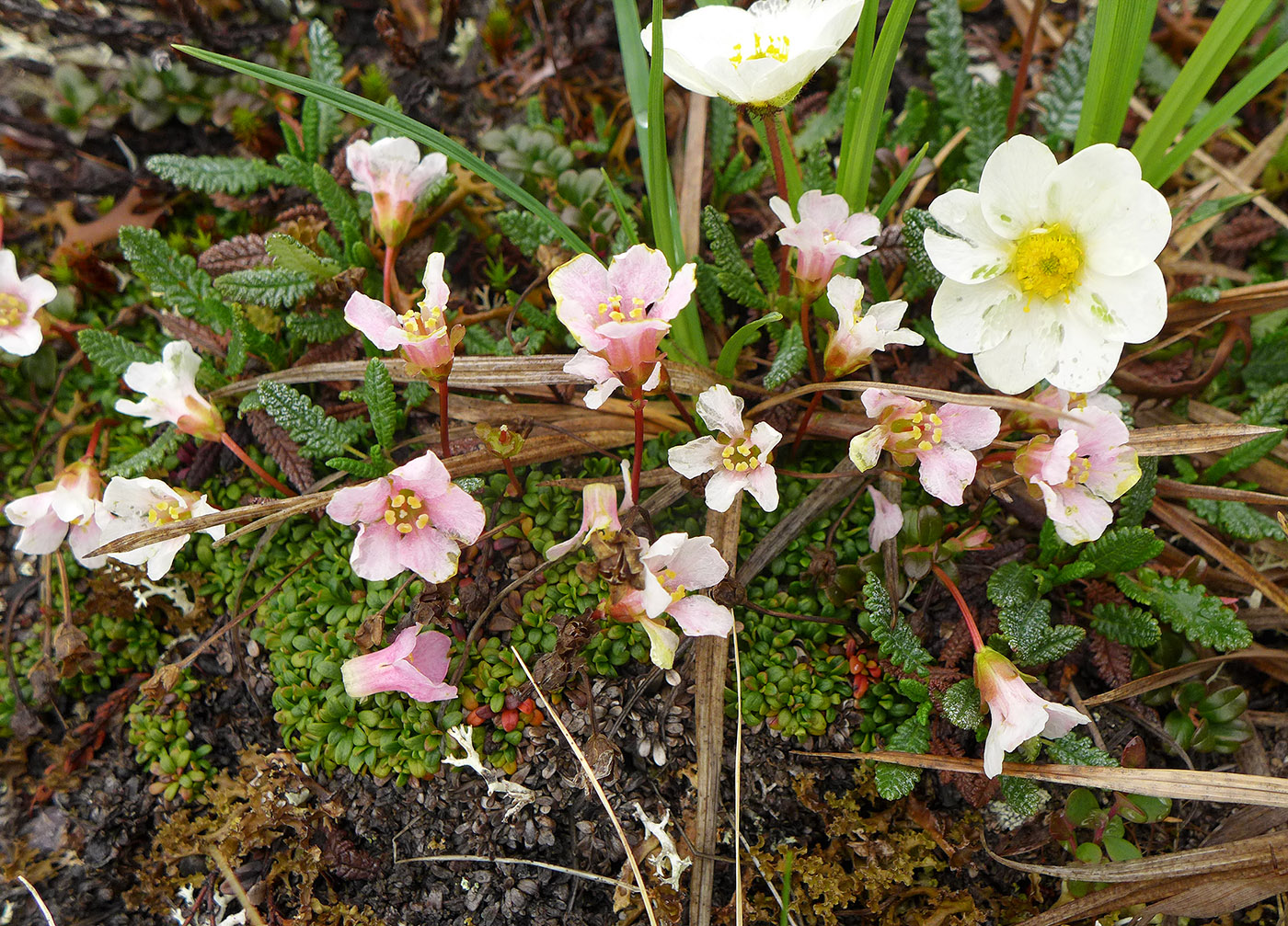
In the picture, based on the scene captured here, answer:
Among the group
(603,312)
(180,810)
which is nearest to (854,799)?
(603,312)

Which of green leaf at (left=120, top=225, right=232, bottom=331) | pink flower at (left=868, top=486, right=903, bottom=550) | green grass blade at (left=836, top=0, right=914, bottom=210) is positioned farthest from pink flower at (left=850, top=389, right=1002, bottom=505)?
green leaf at (left=120, top=225, right=232, bottom=331)

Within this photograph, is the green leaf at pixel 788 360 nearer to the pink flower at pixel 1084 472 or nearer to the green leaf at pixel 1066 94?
the pink flower at pixel 1084 472

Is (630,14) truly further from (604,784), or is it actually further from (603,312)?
(604,784)

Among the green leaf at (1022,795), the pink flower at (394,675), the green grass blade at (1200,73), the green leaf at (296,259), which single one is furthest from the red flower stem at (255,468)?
the green grass blade at (1200,73)

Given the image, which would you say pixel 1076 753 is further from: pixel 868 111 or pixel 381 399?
pixel 381 399

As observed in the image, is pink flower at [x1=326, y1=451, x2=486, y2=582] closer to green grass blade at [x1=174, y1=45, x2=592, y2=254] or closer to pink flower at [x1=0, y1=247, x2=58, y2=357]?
green grass blade at [x1=174, y1=45, x2=592, y2=254]

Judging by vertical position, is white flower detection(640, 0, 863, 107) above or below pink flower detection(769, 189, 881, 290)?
above
